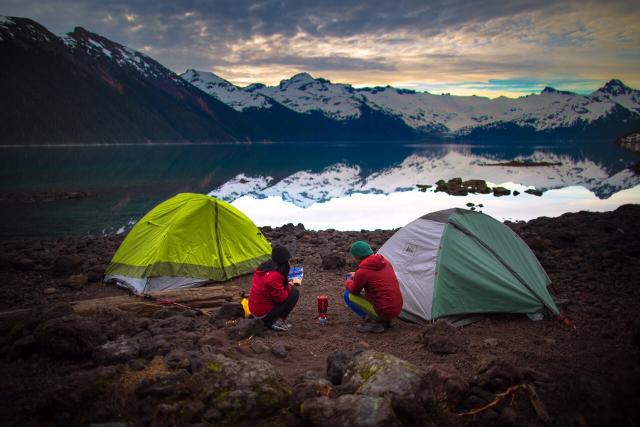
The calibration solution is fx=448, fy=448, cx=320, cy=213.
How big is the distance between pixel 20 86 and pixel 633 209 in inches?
7210

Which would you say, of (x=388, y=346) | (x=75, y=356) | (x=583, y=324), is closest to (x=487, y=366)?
(x=388, y=346)

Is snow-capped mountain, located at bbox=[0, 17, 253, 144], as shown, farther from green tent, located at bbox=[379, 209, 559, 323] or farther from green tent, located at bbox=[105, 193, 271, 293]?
green tent, located at bbox=[379, 209, 559, 323]

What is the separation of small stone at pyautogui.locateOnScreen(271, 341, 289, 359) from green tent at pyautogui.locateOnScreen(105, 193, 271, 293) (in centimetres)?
416

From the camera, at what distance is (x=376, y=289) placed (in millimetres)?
7383

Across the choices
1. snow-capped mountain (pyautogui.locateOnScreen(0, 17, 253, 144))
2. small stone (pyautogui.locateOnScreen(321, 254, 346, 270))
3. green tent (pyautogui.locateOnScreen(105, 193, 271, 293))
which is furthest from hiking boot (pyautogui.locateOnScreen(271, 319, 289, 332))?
snow-capped mountain (pyautogui.locateOnScreen(0, 17, 253, 144))

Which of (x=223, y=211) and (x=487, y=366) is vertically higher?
(x=223, y=211)

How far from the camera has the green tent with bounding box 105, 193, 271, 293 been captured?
9891mm

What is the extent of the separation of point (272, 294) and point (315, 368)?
1778 mm

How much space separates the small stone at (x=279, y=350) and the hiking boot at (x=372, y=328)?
1.57 m

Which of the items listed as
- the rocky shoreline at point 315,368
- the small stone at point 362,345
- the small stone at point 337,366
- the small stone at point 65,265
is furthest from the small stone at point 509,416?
the small stone at point 65,265

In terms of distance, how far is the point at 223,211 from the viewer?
11016 mm

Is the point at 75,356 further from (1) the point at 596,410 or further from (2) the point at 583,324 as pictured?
(2) the point at 583,324

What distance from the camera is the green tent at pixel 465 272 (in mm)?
7789

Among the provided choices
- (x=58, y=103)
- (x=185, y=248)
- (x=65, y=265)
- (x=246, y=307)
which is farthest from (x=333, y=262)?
(x=58, y=103)
